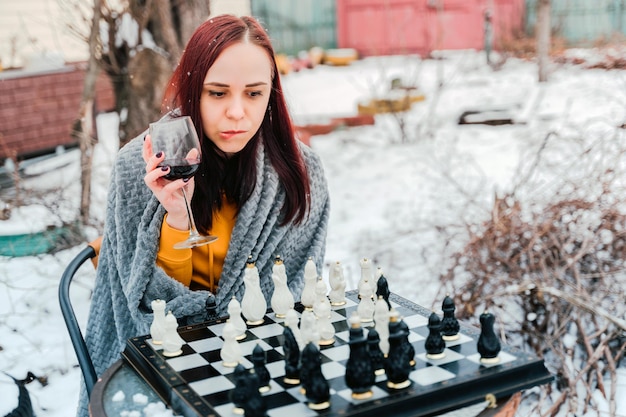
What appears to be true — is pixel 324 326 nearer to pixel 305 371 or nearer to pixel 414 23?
pixel 305 371

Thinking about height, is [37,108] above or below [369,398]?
above

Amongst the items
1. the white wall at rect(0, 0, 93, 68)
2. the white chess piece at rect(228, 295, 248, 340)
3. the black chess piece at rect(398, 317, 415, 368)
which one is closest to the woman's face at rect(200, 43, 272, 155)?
the white chess piece at rect(228, 295, 248, 340)

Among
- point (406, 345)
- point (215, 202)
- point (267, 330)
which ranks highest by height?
point (215, 202)

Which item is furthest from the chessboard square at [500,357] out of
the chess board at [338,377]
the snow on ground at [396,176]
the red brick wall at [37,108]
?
the red brick wall at [37,108]

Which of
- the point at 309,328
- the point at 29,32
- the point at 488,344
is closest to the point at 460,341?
the point at 488,344

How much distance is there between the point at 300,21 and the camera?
16312mm

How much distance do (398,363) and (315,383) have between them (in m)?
0.20

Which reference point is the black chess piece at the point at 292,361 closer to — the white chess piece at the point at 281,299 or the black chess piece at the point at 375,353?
the black chess piece at the point at 375,353

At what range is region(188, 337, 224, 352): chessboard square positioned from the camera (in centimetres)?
201

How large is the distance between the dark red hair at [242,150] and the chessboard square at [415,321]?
699 mm

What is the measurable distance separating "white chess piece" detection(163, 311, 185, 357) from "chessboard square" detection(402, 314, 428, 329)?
61 cm

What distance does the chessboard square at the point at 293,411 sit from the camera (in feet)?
5.27

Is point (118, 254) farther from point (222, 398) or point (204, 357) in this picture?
point (222, 398)

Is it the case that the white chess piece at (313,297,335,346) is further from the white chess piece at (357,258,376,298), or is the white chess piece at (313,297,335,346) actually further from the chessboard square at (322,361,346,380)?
the white chess piece at (357,258,376,298)
